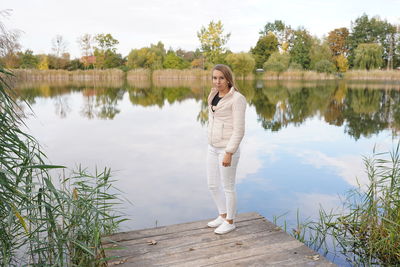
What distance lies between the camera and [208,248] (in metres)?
2.83

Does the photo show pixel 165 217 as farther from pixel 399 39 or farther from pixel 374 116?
pixel 399 39

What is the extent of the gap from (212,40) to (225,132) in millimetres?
35285

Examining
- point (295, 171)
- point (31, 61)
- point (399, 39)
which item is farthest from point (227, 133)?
point (399, 39)

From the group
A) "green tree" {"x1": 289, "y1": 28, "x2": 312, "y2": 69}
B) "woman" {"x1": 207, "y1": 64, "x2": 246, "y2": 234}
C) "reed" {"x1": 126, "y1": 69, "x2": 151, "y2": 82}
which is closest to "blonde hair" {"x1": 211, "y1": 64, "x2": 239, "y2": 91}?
"woman" {"x1": 207, "y1": 64, "x2": 246, "y2": 234}

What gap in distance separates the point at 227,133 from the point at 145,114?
11.7 m

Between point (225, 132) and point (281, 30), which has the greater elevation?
point (281, 30)

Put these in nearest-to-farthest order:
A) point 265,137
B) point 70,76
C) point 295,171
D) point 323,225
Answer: point 323,225 < point 295,171 < point 265,137 < point 70,76

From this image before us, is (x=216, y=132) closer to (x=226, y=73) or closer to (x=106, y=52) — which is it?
(x=226, y=73)

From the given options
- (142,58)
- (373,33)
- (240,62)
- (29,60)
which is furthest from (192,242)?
(373,33)

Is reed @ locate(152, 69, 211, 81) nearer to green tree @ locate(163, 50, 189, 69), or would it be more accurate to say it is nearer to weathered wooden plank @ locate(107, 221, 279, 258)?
green tree @ locate(163, 50, 189, 69)

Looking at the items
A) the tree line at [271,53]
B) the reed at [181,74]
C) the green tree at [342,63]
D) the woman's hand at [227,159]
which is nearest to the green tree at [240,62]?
the tree line at [271,53]

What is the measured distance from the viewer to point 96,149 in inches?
328

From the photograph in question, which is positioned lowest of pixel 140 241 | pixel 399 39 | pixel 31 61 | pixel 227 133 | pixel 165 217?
pixel 165 217

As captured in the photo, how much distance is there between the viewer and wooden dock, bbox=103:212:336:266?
8.65 ft
